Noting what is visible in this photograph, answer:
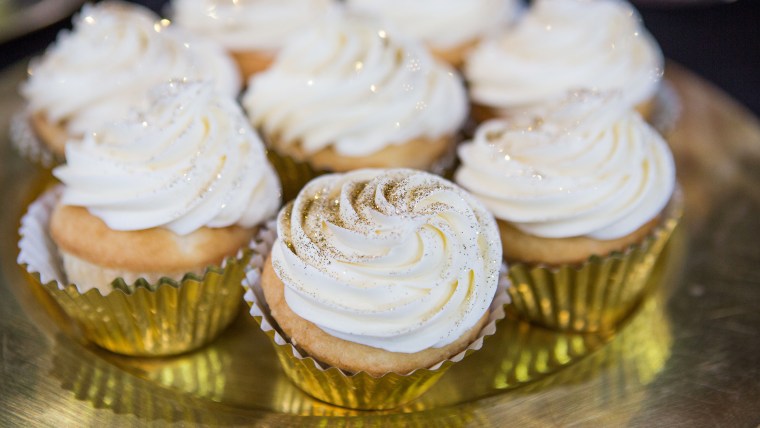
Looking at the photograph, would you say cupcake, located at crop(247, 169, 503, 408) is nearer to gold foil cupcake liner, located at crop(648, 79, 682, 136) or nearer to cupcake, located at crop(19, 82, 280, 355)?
cupcake, located at crop(19, 82, 280, 355)

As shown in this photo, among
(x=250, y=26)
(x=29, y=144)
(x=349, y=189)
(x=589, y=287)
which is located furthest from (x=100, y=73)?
(x=589, y=287)

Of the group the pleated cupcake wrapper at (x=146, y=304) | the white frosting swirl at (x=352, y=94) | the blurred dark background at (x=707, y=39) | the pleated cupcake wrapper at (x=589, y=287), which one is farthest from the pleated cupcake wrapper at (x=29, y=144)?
the pleated cupcake wrapper at (x=589, y=287)

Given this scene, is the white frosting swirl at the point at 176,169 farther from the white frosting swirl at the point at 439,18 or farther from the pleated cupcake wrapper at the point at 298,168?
the white frosting swirl at the point at 439,18

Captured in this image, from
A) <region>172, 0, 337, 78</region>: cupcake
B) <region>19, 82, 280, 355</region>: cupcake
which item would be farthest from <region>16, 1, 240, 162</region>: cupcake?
<region>19, 82, 280, 355</region>: cupcake

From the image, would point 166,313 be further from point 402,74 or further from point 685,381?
point 685,381

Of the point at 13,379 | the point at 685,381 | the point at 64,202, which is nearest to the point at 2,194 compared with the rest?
the point at 64,202

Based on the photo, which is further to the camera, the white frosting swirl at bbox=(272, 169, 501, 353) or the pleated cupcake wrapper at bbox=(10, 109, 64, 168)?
the pleated cupcake wrapper at bbox=(10, 109, 64, 168)
